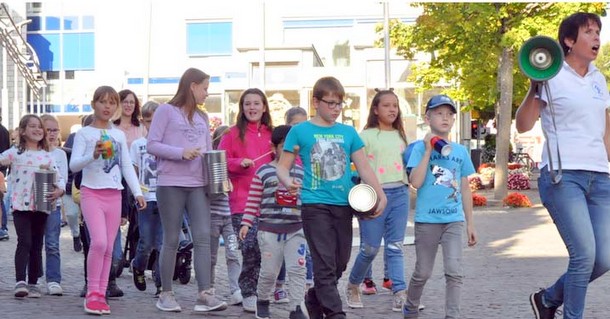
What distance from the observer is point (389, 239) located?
889 centimetres

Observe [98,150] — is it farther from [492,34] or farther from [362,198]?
[492,34]

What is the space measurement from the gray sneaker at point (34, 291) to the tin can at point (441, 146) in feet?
12.9

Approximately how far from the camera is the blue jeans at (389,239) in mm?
8742

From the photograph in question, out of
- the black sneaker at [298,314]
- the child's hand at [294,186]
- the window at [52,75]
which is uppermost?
the window at [52,75]

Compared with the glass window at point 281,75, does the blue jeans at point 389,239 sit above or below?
below

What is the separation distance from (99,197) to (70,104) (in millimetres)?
56924

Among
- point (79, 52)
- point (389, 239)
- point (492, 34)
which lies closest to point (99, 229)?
point (389, 239)

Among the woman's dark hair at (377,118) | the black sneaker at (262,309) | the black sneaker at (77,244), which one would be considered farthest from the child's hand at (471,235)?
the black sneaker at (77,244)

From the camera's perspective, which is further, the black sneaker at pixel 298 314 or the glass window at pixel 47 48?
the glass window at pixel 47 48

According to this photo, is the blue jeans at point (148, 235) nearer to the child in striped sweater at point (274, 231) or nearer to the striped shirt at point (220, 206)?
the striped shirt at point (220, 206)

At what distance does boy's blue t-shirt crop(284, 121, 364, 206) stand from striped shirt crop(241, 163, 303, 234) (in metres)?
0.60

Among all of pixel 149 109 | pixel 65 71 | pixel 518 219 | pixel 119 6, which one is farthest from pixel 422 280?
pixel 65 71

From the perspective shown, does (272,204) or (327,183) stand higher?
(327,183)

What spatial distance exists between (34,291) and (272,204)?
2641mm
